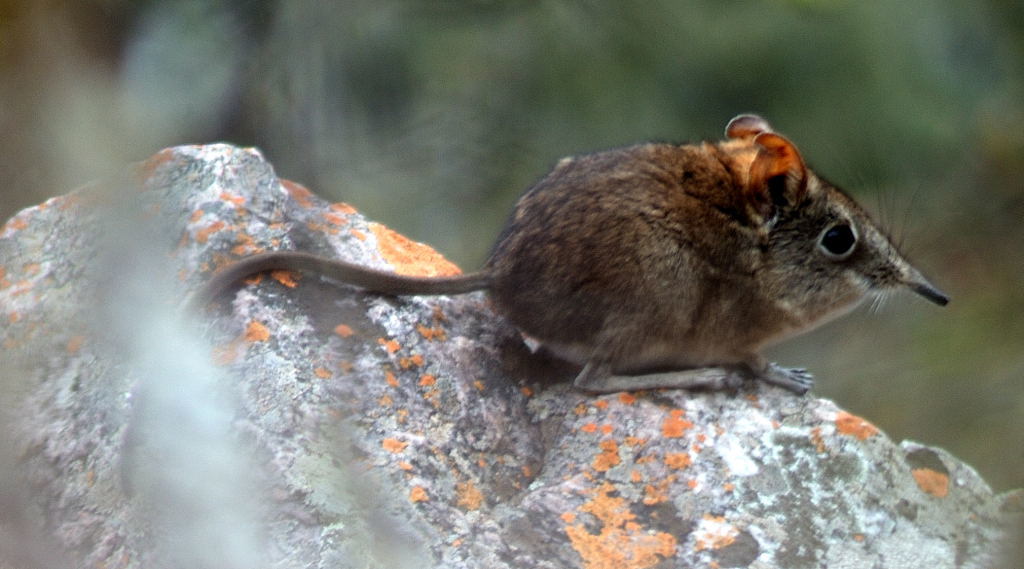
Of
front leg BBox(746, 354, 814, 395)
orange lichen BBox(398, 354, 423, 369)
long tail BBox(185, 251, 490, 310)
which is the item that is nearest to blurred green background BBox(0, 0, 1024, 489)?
long tail BBox(185, 251, 490, 310)

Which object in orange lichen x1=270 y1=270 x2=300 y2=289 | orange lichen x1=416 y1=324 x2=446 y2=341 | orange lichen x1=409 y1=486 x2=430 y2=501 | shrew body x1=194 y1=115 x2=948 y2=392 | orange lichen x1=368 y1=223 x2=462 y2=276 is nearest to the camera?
orange lichen x1=409 y1=486 x2=430 y2=501

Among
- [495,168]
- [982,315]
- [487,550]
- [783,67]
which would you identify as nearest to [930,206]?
[982,315]

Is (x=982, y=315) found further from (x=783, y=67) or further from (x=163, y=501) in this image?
(x=163, y=501)

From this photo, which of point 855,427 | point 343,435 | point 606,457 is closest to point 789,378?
point 855,427

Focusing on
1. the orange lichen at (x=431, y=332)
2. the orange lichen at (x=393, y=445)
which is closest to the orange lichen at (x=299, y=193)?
the orange lichen at (x=431, y=332)

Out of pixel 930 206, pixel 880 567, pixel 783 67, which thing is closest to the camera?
pixel 880 567

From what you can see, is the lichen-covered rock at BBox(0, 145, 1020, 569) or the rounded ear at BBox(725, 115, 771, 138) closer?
the lichen-covered rock at BBox(0, 145, 1020, 569)

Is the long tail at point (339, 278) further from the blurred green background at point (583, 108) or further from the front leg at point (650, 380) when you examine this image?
the front leg at point (650, 380)

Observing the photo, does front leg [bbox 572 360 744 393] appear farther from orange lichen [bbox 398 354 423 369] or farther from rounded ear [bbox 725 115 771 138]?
rounded ear [bbox 725 115 771 138]

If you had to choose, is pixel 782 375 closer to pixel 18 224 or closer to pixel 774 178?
pixel 774 178
